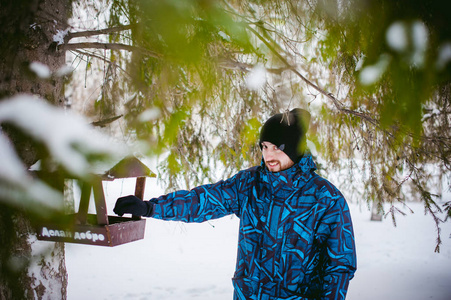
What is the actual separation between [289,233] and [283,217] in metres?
0.08

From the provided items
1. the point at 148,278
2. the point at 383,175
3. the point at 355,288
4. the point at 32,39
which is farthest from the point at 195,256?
the point at 32,39

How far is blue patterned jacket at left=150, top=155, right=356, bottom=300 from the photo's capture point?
170cm

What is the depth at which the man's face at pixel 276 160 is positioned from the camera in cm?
188

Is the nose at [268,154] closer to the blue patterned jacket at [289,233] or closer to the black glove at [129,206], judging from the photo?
the blue patterned jacket at [289,233]

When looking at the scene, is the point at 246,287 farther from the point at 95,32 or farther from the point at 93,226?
the point at 95,32

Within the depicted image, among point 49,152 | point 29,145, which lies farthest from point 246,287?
point 29,145

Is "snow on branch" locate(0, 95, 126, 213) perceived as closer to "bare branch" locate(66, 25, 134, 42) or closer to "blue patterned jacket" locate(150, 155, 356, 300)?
"blue patterned jacket" locate(150, 155, 356, 300)

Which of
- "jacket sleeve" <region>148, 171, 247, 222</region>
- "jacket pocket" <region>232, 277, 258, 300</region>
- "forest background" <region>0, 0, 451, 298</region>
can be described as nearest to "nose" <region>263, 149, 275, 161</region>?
"jacket sleeve" <region>148, 171, 247, 222</region>

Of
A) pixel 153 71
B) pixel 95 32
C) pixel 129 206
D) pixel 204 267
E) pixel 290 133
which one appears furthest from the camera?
pixel 204 267

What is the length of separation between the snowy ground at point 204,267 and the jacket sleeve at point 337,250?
1.84m

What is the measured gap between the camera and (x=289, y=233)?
5.71 feet

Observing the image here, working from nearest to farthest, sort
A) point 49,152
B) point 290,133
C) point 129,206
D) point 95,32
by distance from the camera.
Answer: point 49,152 → point 129,206 → point 290,133 → point 95,32

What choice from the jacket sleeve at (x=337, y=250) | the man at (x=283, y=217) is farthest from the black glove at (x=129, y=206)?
the jacket sleeve at (x=337, y=250)

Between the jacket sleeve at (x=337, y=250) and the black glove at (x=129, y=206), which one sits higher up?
the black glove at (x=129, y=206)
